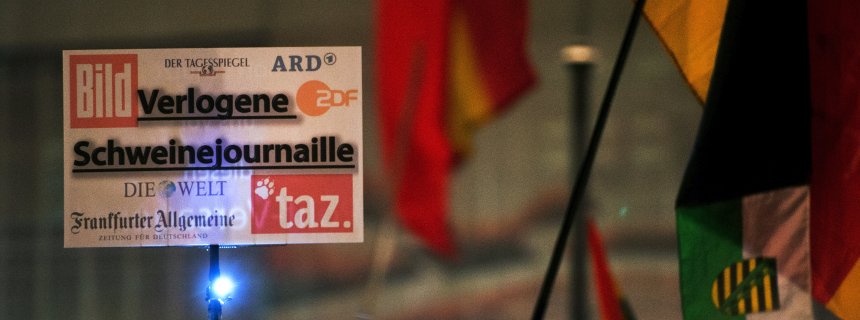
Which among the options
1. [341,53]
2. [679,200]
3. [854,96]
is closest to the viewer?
[679,200]

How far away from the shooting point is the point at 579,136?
380cm

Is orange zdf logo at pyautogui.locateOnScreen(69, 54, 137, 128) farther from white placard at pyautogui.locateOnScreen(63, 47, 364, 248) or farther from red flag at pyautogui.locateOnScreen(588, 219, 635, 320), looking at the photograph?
red flag at pyautogui.locateOnScreen(588, 219, 635, 320)

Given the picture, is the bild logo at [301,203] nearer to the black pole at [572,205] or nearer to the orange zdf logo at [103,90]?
the orange zdf logo at [103,90]

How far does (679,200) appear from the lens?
209cm

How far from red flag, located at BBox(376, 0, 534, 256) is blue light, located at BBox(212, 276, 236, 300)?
2.31ft

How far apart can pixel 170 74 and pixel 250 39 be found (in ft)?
1.07

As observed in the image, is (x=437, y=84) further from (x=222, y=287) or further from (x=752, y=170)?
(x=752, y=170)

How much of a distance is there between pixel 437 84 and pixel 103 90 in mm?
1253

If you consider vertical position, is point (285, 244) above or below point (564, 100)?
below

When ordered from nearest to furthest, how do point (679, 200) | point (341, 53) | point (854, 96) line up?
1. point (679, 200)
2. point (854, 96)
3. point (341, 53)

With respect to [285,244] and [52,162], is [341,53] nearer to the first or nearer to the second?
[285,244]

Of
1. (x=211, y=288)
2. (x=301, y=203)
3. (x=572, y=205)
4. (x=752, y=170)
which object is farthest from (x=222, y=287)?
(x=752, y=170)

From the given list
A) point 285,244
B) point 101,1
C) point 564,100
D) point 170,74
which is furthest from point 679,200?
point 101,1

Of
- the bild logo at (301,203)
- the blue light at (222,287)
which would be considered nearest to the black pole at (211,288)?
the blue light at (222,287)
